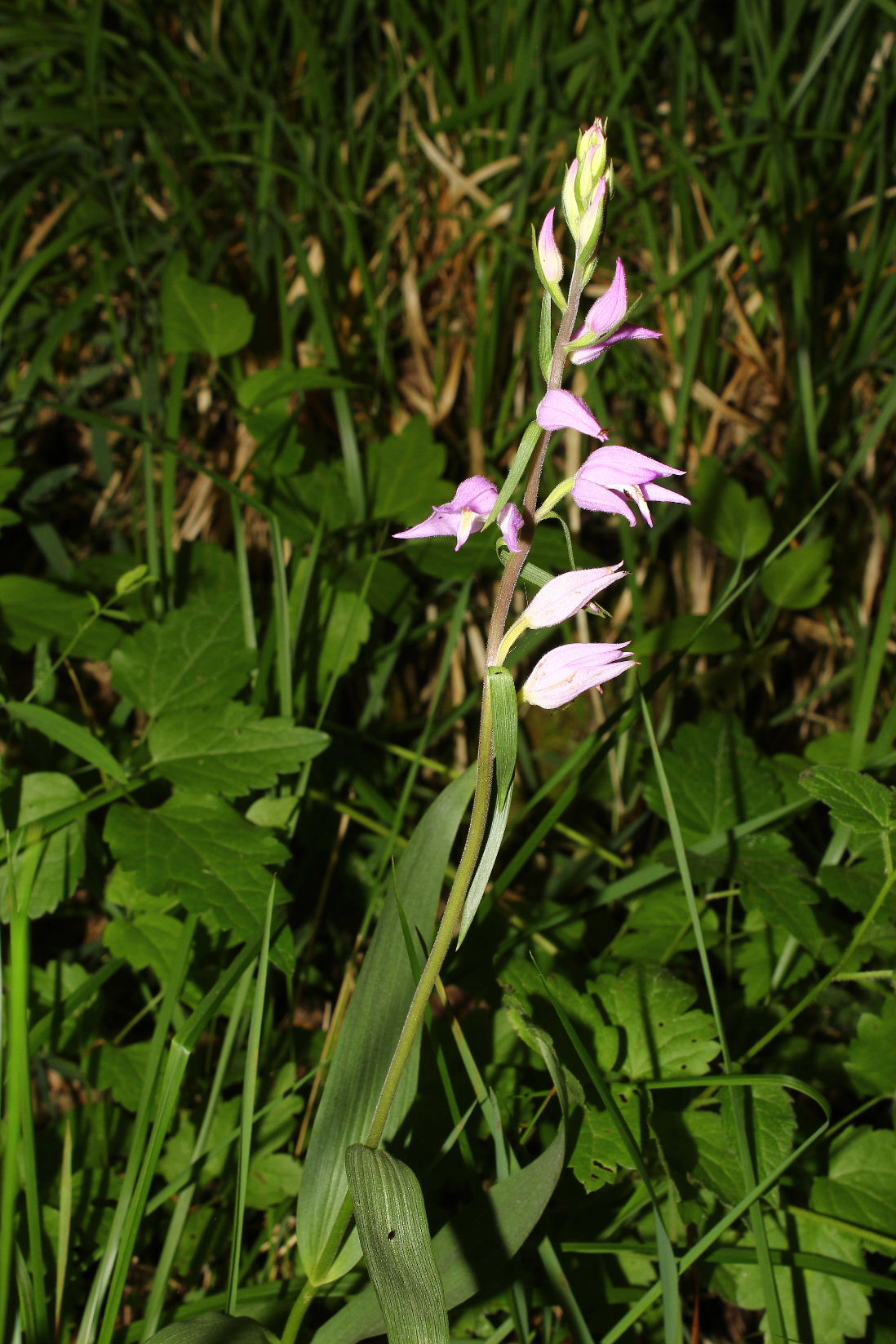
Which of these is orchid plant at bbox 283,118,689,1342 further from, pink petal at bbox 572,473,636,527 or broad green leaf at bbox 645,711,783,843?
broad green leaf at bbox 645,711,783,843

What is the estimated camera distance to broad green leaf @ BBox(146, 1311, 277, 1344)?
3.12 ft

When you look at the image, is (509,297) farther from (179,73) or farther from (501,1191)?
(501,1191)

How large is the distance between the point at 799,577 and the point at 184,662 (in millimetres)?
1220

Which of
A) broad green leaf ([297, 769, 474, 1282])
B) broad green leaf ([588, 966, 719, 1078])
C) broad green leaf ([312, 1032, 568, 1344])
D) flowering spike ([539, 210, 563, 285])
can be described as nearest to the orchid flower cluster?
flowering spike ([539, 210, 563, 285])

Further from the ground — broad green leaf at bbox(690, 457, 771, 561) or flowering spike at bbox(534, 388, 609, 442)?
flowering spike at bbox(534, 388, 609, 442)

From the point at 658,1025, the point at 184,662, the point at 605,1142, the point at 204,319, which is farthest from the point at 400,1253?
the point at 204,319

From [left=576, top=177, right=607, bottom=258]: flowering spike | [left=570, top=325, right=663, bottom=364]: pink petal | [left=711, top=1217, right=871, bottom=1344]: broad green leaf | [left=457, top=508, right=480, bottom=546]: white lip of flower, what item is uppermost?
[left=576, top=177, right=607, bottom=258]: flowering spike

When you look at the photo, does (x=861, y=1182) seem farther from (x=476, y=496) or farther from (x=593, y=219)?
(x=593, y=219)

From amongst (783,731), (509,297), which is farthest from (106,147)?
(783,731)

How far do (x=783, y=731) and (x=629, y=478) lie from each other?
1534 mm

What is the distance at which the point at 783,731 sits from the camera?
2.27 metres

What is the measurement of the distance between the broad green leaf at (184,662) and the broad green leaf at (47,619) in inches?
4.4

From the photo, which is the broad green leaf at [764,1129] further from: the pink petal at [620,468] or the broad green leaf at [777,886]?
the pink petal at [620,468]

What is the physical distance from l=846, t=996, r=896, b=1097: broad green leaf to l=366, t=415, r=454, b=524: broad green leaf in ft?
3.70
